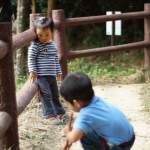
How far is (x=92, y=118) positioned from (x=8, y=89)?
3.29ft

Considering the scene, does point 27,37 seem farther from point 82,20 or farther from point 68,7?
point 68,7

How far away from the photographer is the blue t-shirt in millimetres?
2717

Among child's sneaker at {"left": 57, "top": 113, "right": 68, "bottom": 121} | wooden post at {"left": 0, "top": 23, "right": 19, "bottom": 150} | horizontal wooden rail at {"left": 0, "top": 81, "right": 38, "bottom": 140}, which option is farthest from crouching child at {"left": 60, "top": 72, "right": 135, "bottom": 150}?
child's sneaker at {"left": 57, "top": 113, "right": 68, "bottom": 121}

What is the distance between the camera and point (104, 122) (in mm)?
2771

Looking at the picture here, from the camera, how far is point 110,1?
13.3m

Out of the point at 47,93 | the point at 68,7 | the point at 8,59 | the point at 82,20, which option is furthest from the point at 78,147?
the point at 68,7

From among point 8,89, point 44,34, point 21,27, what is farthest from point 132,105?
point 21,27

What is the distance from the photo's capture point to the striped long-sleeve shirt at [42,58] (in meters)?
4.64

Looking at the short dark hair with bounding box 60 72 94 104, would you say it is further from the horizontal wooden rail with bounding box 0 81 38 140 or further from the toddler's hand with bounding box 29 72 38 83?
the toddler's hand with bounding box 29 72 38 83

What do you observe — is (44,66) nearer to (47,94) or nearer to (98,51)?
(47,94)

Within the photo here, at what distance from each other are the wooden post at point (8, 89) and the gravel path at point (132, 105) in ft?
2.42

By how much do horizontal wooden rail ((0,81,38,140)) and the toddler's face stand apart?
48 centimetres

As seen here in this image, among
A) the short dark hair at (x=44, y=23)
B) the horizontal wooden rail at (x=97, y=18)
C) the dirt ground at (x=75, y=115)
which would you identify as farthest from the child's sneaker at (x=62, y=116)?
the horizontal wooden rail at (x=97, y=18)

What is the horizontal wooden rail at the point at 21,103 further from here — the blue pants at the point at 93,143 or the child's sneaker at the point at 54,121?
the blue pants at the point at 93,143
